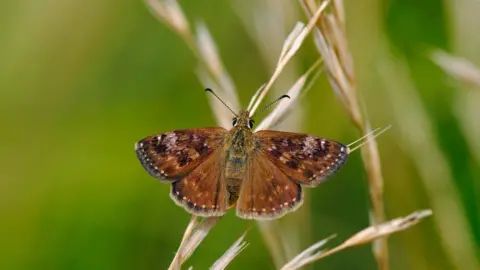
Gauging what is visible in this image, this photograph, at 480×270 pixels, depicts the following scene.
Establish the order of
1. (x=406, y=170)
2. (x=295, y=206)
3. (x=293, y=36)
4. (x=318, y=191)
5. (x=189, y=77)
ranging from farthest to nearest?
(x=189, y=77), (x=318, y=191), (x=406, y=170), (x=295, y=206), (x=293, y=36)

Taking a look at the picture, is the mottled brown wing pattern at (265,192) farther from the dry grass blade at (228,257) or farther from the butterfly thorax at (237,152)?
the dry grass blade at (228,257)

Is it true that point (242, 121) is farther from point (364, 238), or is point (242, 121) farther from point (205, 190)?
point (364, 238)

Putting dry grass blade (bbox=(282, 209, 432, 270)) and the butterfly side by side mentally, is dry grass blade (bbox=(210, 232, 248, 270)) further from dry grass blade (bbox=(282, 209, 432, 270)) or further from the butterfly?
the butterfly

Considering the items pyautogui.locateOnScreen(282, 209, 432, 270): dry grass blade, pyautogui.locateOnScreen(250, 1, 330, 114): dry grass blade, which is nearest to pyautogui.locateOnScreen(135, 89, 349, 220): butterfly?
pyautogui.locateOnScreen(250, 1, 330, 114): dry grass blade

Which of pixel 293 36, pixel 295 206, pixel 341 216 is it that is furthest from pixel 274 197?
pixel 341 216

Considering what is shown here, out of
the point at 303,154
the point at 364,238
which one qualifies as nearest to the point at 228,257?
the point at 364,238

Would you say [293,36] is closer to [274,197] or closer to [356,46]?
[274,197]
